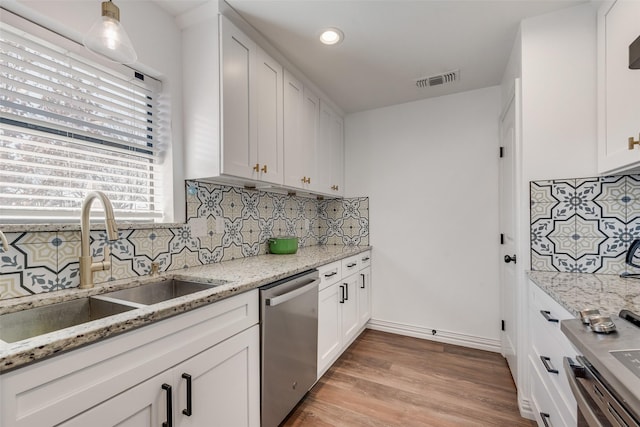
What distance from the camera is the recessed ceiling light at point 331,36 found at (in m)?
1.79

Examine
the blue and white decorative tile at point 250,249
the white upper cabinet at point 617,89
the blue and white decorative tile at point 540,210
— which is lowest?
the blue and white decorative tile at point 250,249

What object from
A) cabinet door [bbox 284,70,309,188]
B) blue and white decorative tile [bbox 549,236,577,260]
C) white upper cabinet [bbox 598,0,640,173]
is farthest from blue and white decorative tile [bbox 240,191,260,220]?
white upper cabinet [bbox 598,0,640,173]

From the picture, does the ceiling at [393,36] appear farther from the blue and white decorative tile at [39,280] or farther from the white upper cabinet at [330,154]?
the blue and white decorative tile at [39,280]

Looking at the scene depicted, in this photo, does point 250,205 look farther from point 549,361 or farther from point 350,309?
point 549,361

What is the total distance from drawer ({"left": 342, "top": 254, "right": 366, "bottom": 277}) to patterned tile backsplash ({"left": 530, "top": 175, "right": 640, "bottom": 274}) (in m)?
1.27

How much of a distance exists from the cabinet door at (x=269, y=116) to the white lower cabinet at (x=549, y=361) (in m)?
1.67

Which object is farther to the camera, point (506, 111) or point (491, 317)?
point (491, 317)

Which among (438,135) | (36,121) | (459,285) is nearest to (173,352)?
(36,121)

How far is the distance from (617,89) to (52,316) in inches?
103

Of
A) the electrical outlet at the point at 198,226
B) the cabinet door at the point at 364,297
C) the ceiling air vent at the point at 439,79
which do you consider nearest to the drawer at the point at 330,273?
the cabinet door at the point at 364,297

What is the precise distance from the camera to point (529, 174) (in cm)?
172

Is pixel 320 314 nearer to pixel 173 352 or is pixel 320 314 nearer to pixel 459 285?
pixel 173 352

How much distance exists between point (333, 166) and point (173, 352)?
2.25 m

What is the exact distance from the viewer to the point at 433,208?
2785 mm
